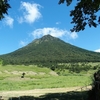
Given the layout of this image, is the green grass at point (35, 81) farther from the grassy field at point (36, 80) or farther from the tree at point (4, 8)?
the tree at point (4, 8)

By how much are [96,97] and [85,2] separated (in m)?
9.43

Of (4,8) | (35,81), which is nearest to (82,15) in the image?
(4,8)

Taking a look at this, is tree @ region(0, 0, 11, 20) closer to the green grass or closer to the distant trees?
the distant trees

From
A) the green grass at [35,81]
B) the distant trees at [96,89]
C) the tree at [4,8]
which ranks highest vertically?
the tree at [4,8]

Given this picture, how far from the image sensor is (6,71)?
85.1 meters

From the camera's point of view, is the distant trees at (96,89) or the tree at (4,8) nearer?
the distant trees at (96,89)

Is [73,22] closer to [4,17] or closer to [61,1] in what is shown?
[61,1]

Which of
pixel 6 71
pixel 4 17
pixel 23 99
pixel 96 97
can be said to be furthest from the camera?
pixel 6 71

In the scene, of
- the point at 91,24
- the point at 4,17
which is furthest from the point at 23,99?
the point at 91,24

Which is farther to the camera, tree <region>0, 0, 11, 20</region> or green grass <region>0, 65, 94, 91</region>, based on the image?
green grass <region>0, 65, 94, 91</region>

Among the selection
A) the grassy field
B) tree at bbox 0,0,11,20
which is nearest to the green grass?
the grassy field

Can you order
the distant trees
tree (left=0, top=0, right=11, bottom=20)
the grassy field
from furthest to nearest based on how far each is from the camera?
the grassy field
tree (left=0, top=0, right=11, bottom=20)
the distant trees

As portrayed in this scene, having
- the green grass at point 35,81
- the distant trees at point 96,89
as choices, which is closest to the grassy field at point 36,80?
the green grass at point 35,81

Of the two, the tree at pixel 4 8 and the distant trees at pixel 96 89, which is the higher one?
the tree at pixel 4 8
